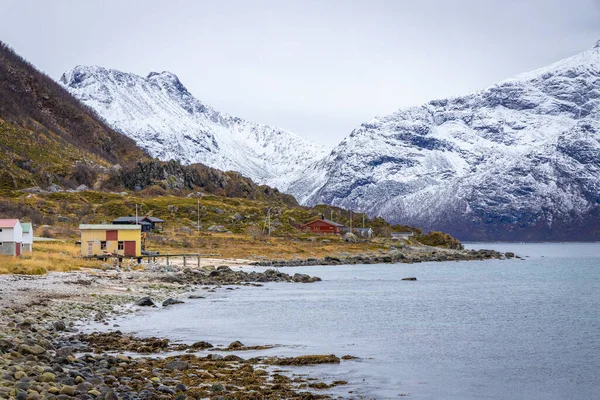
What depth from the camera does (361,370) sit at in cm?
3362

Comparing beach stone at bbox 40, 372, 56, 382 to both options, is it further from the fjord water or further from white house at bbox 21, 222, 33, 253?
white house at bbox 21, 222, 33, 253

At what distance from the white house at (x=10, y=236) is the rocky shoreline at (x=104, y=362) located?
1989 cm

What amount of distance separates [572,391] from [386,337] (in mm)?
15020

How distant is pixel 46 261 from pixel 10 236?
156 inches

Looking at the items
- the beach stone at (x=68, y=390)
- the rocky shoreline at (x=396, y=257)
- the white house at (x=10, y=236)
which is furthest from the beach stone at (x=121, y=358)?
the rocky shoreline at (x=396, y=257)

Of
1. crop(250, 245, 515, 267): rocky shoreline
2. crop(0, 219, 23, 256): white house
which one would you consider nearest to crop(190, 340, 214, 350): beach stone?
crop(0, 219, 23, 256): white house

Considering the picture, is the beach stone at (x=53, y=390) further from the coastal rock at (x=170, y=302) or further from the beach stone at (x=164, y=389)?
the coastal rock at (x=170, y=302)

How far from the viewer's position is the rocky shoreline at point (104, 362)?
24.3m

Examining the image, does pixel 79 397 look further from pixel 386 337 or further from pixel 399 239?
pixel 399 239

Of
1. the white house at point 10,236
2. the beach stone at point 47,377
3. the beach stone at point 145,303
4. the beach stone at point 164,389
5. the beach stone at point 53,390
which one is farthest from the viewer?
the white house at point 10,236

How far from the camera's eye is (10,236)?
7231cm

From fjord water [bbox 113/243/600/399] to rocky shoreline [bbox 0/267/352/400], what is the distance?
2.13m

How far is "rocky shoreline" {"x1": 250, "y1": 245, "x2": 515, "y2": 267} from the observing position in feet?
388

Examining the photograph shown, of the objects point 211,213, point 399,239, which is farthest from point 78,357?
point 399,239
